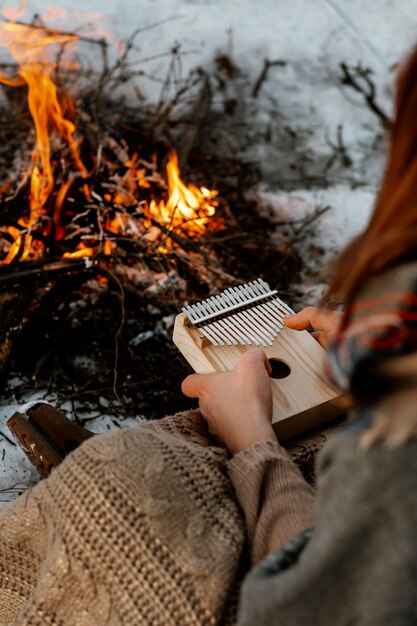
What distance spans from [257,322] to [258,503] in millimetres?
757

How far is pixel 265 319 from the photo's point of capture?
7.05 ft

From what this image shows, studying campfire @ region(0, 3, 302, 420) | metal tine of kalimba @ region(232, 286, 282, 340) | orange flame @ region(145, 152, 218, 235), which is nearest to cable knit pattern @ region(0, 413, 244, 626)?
metal tine of kalimba @ region(232, 286, 282, 340)

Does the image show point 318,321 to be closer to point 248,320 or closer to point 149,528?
point 248,320

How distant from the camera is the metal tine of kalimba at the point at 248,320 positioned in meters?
2.08

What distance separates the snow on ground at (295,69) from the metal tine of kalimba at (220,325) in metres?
1.40

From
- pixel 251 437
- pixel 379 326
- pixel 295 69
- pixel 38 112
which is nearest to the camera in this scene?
pixel 379 326

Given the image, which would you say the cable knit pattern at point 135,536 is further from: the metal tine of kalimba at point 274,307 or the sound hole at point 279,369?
the metal tine of kalimba at point 274,307

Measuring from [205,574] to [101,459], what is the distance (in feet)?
1.05

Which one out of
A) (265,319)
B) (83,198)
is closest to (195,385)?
(265,319)

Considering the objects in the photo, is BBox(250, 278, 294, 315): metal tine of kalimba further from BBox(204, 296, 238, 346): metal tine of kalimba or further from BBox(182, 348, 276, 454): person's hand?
BBox(182, 348, 276, 454): person's hand

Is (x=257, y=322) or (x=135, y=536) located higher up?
(x=135, y=536)

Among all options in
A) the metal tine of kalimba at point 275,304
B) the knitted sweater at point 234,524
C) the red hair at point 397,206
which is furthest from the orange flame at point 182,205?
the red hair at point 397,206

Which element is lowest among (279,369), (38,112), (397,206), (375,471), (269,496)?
(279,369)

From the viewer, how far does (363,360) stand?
0.98 metres
